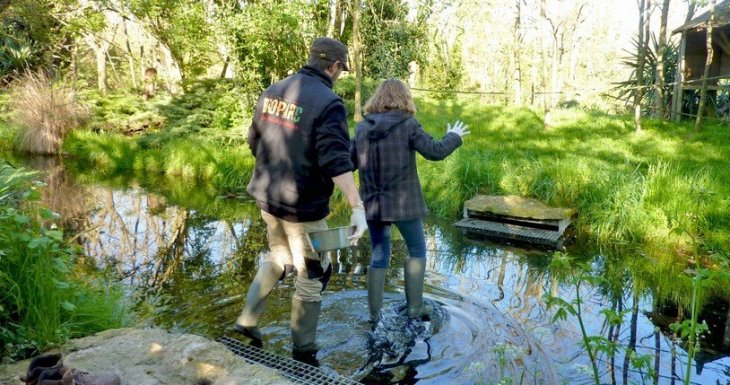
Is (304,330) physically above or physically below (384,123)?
below

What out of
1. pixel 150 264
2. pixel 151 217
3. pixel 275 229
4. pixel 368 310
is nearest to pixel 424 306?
pixel 368 310

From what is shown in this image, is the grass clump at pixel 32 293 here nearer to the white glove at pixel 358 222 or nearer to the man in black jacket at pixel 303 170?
the man in black jacket at pixel 303 170

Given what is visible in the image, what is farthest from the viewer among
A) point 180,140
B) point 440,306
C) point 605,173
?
point 180,140

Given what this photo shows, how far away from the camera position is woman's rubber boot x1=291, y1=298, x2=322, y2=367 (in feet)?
11.5

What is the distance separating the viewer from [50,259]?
310 centimetres

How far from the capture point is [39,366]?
7.29 ft

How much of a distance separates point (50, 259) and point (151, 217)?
4.99 metres

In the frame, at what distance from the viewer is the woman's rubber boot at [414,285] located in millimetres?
4094

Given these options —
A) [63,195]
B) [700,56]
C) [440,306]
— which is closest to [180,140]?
[63,195]

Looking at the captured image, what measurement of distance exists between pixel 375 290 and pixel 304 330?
2.31 feet

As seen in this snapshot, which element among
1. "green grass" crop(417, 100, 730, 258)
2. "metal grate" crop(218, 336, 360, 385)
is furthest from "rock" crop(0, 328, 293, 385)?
"green grass" crop(417, 100, 730, 258)

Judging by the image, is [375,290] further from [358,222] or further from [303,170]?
[303,170]

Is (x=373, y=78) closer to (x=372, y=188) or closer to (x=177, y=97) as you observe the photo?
(x=177, y=97)

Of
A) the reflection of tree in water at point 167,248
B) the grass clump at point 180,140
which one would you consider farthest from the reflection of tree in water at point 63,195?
the grass clump at point 180,140
